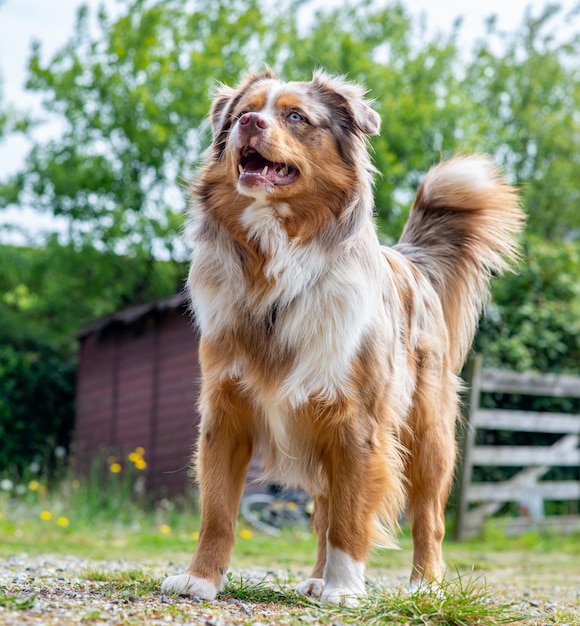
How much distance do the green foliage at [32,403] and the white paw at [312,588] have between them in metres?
12.2

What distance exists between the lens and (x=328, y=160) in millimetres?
4004

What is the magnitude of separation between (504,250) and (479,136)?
11457 mm

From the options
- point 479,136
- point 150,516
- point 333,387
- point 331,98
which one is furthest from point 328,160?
point 479,136

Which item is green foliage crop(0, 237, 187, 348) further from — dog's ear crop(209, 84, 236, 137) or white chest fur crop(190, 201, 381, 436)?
white chest fur crop(190, 201, 381, 436)

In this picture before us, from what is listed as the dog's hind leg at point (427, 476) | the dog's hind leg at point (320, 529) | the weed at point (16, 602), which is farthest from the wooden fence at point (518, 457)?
the weed at point (16, 602)

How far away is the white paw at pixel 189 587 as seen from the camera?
11.9ft

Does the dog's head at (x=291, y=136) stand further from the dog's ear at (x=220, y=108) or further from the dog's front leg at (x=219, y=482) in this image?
the dog's front leg at (x=219, y=482)

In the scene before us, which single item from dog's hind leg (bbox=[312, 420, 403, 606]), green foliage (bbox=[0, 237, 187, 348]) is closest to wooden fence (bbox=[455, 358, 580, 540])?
dog's hind leg (bbox=[312, 420, 403, 606])

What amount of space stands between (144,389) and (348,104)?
11.1 metres

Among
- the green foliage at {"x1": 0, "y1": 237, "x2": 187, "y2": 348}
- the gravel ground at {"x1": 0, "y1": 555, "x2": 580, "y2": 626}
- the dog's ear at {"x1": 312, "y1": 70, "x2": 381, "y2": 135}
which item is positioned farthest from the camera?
the green foliage at {"x1": 0, "y1": 237, "x2": 187, "y2": 348}

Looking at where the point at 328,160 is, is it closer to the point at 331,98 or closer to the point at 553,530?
the point at 331,98

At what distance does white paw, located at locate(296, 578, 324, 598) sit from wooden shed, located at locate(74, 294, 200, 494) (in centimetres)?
875

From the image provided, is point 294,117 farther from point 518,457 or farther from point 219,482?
point 518,457

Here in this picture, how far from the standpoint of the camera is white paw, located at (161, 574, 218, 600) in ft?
11.9
